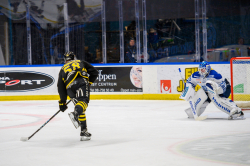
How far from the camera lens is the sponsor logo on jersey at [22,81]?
36.1 feet

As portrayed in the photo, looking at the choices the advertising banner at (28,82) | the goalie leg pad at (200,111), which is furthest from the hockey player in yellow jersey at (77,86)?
the advertising banner at (28,82)

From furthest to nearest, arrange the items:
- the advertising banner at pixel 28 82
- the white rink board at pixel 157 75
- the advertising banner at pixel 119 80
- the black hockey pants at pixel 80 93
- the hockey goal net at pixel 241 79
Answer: the advertising banner at pixel 28 82
the advertising banner at pixel 119 80
the white rink board at pixel 157 75
the hockey goal net at pixel 241 79
the black hockey pants at pixel 80 93

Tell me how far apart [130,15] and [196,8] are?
201 cm

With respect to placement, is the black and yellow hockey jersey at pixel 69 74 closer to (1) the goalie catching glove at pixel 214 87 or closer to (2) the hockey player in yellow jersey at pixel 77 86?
(2) the hockey player in yellow jersey at pixel 77 86

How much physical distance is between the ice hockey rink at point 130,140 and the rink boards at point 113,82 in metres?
2.33

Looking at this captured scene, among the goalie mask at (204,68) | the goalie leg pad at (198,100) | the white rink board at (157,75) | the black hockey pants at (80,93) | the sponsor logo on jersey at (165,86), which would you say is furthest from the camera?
the sponsor logo on jersey at (165,86)

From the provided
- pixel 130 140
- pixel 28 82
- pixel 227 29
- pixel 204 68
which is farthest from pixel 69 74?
pixel 227 29

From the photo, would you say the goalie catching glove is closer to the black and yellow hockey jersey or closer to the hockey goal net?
the hockey goal net

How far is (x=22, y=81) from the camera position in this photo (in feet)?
36.2

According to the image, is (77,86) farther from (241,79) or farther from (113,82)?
(113,82)

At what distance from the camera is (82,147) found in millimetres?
4328

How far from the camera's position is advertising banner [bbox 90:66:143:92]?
34.7 feet

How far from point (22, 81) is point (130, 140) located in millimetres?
7001

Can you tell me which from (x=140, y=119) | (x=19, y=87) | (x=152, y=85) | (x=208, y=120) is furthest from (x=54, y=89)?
(x=208, y=120)
